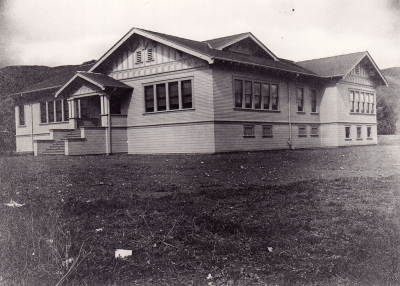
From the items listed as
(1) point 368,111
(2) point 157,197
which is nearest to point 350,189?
(2) point 157,197

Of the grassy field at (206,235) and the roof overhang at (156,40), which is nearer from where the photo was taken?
the grassy field at (206,235)

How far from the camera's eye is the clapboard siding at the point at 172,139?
69.2ft

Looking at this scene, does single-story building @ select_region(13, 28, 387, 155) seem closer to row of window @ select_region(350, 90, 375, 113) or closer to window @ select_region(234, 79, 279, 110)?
window @ select_region(234, 79, 279, 110)

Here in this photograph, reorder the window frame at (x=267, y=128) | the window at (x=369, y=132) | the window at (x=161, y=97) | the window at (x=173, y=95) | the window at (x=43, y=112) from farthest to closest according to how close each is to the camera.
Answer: the window at (x=369, y=132), the window at (x=43, y=112), the window frame at (x=267, y=128), the window at (x=161, y=97), the window at (x=173, y=95)

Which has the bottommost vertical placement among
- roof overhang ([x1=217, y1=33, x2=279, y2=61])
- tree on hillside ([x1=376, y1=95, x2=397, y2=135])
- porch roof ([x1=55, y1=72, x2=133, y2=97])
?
tree on hillside ([x1=376, y1=95, x2=397, y2=135])

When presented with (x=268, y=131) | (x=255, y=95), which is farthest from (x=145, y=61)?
(x=268, y=131)

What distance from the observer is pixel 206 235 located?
476 centimetres

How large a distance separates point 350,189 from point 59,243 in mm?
5605

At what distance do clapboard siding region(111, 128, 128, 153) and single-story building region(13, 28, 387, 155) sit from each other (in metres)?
0.06

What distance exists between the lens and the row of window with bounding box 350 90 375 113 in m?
32.0

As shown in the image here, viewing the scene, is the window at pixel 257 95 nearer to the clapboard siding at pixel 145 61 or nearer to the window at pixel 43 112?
the clapboard siding at pixel 145 61

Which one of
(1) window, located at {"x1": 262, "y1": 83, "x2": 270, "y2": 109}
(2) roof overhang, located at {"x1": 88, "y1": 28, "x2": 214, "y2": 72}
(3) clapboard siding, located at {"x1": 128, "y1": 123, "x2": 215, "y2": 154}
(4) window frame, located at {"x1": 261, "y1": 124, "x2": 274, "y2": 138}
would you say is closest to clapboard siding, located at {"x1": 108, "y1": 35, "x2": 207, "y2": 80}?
(2) roof overhang, located at {"x1": 88, "y1": 28, "x2": 214, "y2": 72}

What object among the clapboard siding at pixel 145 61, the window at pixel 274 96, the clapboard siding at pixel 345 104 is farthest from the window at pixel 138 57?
the clapboard siding at pixel 345 104

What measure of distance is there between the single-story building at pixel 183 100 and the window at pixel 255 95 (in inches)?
2.4
